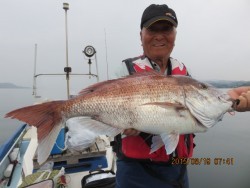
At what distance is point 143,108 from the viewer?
218 cm

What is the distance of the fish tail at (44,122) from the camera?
2010mm

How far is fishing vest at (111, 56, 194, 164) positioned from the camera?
2.46m

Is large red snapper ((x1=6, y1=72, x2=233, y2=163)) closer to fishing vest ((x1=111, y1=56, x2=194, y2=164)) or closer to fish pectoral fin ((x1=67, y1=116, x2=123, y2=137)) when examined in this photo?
fish pectoral fin ((x1=67, y1=116, x2=123, y2=137))

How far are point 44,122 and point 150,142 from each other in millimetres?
1073


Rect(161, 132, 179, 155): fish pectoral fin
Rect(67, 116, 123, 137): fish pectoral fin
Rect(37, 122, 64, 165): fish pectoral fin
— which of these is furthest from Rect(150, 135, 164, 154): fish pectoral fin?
Rect(37, 122, 64, 165): fish pectoral fin

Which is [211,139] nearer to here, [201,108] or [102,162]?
[102,162]

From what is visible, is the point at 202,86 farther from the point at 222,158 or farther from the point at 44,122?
the point at 222,158

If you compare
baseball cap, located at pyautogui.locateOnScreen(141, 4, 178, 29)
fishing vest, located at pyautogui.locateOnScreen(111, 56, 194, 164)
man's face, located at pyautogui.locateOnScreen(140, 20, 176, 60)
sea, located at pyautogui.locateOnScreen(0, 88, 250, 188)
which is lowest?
sea, located at pyautogui.locateOnScreen(0, 88, 250, 188)

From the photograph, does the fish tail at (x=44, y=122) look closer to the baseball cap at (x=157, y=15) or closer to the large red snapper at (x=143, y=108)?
the large red snapper at (x=143, y=108)

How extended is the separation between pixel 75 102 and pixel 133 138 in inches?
28.9

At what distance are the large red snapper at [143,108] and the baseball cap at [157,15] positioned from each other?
0.63 metres

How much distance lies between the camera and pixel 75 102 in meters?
2.22

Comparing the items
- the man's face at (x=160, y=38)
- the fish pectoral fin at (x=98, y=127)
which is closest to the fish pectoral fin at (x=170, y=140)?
the fish pectoral fin at (x=98, y=127)

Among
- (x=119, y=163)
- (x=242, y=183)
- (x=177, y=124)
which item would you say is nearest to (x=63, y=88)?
(x=119, y=163)
